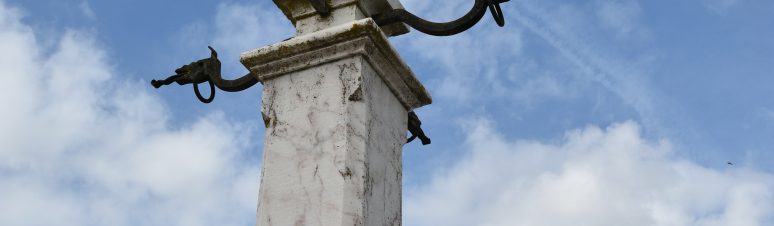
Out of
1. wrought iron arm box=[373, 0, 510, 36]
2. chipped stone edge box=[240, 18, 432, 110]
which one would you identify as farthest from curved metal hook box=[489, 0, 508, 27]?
chipped stone edge box=[240, 18, 432, 110]

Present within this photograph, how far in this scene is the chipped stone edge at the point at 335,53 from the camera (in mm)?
4527

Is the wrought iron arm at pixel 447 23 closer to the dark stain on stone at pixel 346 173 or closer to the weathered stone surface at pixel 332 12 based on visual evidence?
the weathered stone surface at pixel 332 12

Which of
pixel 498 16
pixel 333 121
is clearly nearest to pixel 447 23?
pixel 498 16

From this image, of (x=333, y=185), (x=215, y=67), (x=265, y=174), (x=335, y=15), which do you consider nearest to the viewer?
(x=333, y=185)

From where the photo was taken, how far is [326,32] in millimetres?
4609

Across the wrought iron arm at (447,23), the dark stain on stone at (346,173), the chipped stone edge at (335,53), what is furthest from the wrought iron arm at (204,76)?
the dark stain on stone at (346,173)

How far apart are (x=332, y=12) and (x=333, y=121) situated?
81cm

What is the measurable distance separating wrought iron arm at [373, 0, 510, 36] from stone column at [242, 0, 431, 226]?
0.17 metres

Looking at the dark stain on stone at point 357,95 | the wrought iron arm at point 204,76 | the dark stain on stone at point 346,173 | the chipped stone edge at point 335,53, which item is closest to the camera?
the dark stain on stone at point 346,173

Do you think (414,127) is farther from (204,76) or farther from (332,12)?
(204,76)

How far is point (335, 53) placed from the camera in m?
4.59

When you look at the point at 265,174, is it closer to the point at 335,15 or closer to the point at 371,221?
the point at 371,221

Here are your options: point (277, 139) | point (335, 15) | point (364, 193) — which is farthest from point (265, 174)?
point (335, 15)

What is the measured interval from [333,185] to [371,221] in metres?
0.24
